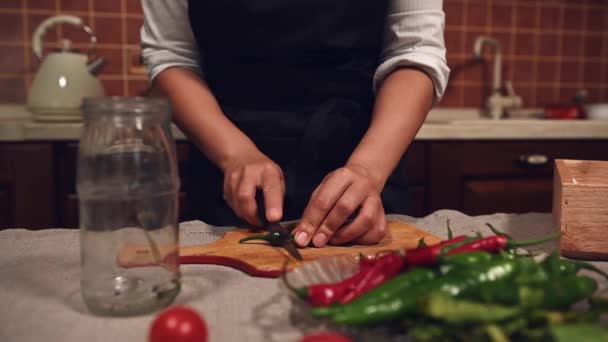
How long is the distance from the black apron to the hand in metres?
0.26

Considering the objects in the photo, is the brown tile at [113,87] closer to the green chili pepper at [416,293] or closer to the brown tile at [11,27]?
the brown tile at [11,27]

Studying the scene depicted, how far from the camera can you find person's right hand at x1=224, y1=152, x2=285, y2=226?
768 mm

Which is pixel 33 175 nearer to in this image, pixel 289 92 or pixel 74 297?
pixel 289 92

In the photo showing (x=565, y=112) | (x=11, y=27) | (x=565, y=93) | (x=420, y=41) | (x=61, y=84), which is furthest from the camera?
(x=565, y=93)

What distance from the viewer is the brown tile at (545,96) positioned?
223cm

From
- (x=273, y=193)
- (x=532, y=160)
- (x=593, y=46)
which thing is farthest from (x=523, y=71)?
(x=273, y=193)

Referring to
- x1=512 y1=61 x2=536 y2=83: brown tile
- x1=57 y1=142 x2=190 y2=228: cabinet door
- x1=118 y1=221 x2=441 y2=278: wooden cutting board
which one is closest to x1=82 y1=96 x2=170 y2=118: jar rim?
x1=118 y1=221 x2=441 y2=278: wooden cutting board

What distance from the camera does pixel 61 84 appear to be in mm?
1562

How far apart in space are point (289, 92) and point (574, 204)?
1.67ft

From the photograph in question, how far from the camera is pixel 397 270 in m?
0.55

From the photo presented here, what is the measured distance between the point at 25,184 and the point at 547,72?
1.81 metres

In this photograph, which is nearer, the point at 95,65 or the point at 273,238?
the point at 273,238

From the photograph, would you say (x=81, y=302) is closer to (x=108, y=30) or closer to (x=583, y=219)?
(x=583, y=219)

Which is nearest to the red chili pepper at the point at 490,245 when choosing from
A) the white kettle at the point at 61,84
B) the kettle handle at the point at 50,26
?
the white kettle at the point at 61,84
